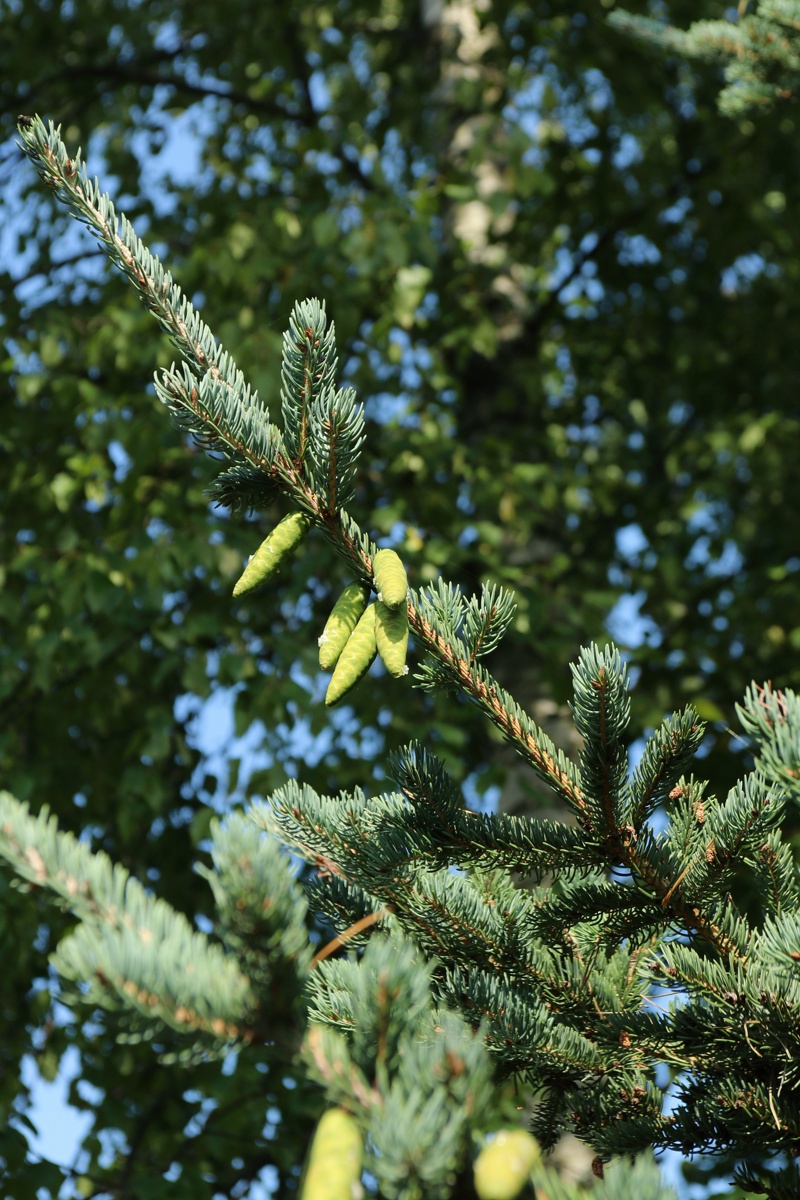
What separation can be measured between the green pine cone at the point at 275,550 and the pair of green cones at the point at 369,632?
73 mm

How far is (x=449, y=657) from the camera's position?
3.65ft

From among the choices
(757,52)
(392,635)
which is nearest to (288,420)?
(392,635)

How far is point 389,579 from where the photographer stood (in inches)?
41.3

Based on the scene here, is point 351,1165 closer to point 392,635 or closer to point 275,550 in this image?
point 392,635

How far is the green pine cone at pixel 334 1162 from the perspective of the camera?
26.9 inches

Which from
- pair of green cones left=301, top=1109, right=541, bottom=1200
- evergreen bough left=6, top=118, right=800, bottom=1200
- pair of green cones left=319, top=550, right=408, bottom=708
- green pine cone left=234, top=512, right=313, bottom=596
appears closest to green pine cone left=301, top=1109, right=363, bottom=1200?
pair of green cones left=301, top=1109, right=541, bottom=1200

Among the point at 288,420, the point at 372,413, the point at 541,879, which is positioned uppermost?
the point at 372,413

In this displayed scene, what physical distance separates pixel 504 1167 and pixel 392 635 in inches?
18.8

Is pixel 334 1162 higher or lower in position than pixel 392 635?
lower

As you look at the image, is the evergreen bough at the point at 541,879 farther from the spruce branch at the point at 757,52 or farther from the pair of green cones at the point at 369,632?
the spruce branch at the point at 757,52

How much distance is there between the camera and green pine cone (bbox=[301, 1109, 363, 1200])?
0.68m

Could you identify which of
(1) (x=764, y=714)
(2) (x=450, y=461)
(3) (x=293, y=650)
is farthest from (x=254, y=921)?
(2) (x=450, y=461)

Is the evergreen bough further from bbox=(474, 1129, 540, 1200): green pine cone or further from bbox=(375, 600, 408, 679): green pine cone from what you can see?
bbox=(474, 1129, 540, 1200): green pine cone

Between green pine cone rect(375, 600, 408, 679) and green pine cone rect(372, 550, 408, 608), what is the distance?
0.01 meters
